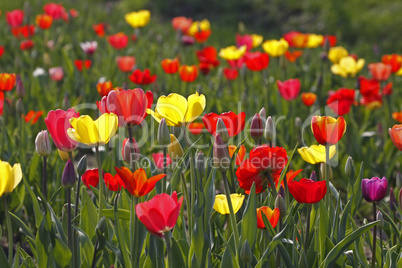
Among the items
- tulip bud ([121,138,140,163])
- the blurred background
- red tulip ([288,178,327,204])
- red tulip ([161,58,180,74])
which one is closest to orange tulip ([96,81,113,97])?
red tulip ([161,58,180,74])

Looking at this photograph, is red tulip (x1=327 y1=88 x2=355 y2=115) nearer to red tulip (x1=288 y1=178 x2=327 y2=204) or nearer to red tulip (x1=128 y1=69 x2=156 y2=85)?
red tulip (x1=128 y1=69 x2=156 y2=85)

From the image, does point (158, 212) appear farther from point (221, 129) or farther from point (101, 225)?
point (221, 129)

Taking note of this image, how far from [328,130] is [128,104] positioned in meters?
0.50

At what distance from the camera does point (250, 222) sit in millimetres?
1240

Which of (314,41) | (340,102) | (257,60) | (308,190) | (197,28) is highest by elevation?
(197,28)

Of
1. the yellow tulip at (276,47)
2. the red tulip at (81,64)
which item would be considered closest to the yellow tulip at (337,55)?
the yellow tulip at (276,47)

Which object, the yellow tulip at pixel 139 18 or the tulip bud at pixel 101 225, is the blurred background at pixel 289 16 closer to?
the yellow tulip at pixel 139 18

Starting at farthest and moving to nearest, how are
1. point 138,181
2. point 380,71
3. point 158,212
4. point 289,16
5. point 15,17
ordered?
1. point 289,16
2. point 15,17
3. point 380,71
4. point 138,181
5. point 158,212

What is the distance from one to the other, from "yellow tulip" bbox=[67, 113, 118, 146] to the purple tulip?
673 mm

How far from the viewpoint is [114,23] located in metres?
5.89

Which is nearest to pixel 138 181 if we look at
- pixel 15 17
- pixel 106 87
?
pixel 106 87

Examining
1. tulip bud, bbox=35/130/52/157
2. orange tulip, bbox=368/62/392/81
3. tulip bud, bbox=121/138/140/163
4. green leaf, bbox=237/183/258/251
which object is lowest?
green leaf, bbox=237/183/258/251

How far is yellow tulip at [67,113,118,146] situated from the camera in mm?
1205

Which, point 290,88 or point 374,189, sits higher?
point 290,88
